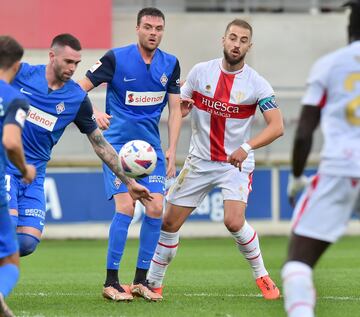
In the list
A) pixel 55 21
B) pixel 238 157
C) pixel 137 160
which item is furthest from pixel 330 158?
pixel 55 21

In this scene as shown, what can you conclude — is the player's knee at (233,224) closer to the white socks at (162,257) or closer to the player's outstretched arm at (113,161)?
the white socks at (162,257)

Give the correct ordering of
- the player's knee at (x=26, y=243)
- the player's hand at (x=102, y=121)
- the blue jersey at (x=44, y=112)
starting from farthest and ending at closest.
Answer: the player's hand at (x=102, y=121)
the blue jersey at (x=44, y=112)
the player's knee at (x=26, y=243)

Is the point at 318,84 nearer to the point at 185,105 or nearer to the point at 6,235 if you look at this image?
the point at 6,235

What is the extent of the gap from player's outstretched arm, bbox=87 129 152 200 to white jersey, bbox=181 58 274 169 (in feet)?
3.92

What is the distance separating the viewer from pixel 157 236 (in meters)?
8.99

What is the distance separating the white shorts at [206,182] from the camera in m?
9.27

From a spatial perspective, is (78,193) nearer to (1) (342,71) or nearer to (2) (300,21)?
(2) (300,21)

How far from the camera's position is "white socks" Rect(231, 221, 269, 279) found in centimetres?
919

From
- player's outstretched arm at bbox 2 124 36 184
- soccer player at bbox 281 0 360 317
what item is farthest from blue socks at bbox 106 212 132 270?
soccer player at bbox 281 0 360 317

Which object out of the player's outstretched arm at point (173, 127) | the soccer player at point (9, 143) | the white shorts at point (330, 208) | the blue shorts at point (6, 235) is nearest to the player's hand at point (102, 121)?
the player's outstretched arm at point (173, 127)

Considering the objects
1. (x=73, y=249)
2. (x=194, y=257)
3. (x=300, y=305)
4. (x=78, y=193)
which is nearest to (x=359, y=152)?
(x=300, y=305)

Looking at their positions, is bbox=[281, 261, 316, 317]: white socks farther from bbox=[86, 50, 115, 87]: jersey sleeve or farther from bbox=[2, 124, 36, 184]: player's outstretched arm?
bbox=[86, 50, 115, 87]: jersey sleeve

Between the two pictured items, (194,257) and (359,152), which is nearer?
(359,152)

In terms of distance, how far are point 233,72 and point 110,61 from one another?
3.78 feet
